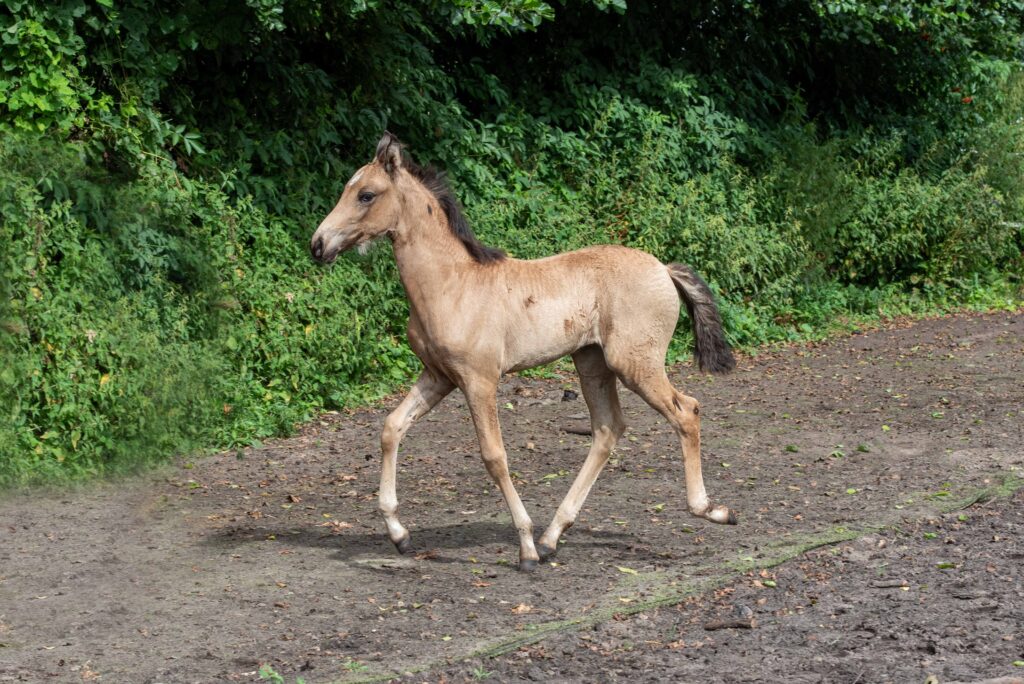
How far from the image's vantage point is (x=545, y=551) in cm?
666

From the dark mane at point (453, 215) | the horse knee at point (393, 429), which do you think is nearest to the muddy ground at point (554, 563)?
the horse knee at point (393, 429)

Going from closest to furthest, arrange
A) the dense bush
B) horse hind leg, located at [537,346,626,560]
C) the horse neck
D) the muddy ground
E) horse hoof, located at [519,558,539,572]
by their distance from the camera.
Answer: the muddy ground < horse hoof, located at [519,558,539,572] < the horse neck < horse hind leg, located at [537,346,626,560] < the dense bush

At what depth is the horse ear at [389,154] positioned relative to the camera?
651cm

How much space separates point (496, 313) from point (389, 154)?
1.00 metres

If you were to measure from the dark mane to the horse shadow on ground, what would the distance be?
1.58 metres

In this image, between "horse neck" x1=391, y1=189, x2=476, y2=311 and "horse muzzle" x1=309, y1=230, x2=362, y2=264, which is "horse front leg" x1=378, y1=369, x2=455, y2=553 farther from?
"horse muzzle" x1=309, y1=230, x2=362, y2=264

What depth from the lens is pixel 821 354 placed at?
12.9 metres

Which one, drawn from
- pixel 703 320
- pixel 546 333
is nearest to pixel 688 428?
pixel 703 320

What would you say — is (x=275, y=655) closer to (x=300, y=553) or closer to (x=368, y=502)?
(x=300, y=553)

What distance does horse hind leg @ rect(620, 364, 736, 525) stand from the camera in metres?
6.71

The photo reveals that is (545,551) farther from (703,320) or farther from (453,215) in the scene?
(453,215)

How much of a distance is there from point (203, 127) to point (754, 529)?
7.05 m

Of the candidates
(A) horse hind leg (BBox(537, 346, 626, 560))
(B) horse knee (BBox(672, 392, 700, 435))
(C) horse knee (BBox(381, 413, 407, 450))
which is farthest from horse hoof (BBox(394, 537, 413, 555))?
(B) horse knee (BBox(672, 392, 700, 435))

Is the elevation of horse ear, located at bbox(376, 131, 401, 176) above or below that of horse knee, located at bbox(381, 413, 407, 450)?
above
